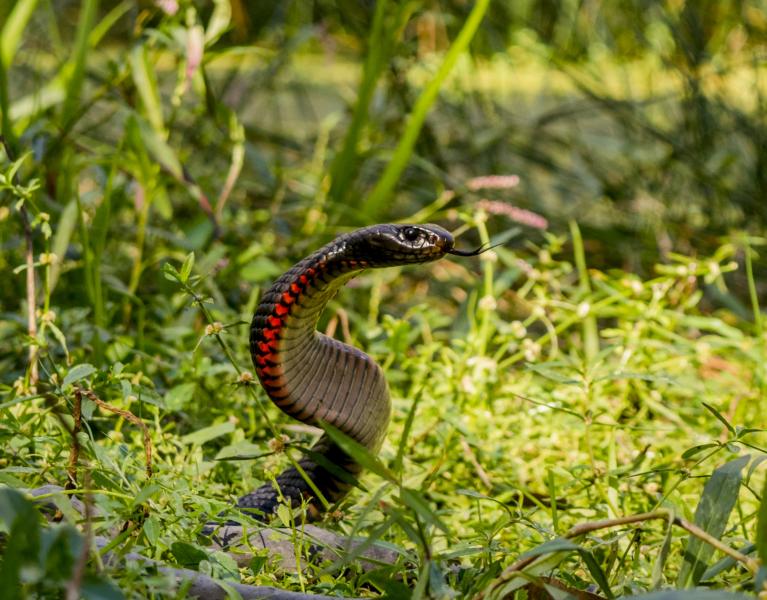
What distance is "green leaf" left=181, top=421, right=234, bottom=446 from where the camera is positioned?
1557 mm

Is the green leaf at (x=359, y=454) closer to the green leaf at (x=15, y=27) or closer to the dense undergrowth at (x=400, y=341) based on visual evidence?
the dense undergrowth at (x=400, y=341)

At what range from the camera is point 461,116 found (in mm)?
2945

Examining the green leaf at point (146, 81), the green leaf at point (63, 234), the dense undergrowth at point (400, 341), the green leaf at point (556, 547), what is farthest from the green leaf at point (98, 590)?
the green leaf at point (146, 81)

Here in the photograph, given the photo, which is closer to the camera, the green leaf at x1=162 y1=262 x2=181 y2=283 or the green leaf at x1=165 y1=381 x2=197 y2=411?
the green leaf at x1=162 y1=262 x2=181 y2=283

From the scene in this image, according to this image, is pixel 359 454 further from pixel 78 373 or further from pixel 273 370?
pixel 78 373

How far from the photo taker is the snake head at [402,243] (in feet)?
3.85

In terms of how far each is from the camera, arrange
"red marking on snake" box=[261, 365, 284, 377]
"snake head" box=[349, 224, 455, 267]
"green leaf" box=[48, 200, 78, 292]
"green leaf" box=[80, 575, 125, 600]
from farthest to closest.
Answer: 1. "green leaf" box=[48, 200, 78, 292]
2. "red marking on snake" box=[261, 365, 284, 377]
3. "snake head" box=[349, 224, 455, 267]
4. "green leaf" box=[80, 575, 125, 600]

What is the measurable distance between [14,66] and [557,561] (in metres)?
2.52

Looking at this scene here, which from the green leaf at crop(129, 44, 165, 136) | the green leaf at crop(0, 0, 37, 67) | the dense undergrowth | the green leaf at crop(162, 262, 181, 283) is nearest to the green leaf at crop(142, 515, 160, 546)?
the dense undergrowth

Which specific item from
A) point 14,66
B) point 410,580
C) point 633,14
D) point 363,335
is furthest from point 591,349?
point 14,66

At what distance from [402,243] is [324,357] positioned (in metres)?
0.26

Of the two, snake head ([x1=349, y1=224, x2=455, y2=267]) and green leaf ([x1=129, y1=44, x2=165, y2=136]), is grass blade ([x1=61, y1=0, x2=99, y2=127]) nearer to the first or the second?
green leaf ([x1=129, y1=44, x2=165, y2=136])

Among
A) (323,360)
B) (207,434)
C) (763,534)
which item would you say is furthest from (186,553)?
(763,534)

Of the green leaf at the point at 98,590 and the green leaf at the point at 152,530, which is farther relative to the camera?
the green leaf at the point at 152,530
